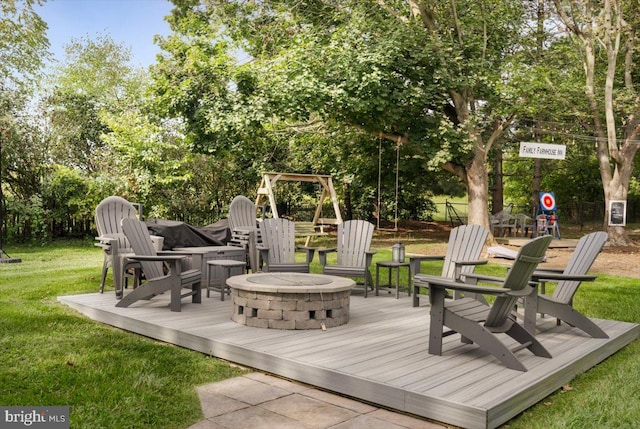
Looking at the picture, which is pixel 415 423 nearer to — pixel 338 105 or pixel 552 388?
pixel 552 388

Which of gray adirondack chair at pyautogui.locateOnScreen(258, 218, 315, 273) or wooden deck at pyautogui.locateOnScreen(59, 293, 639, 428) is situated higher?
gray adirondack chair at pyautogui.locateOnScreen(258, 218, 315, 273)

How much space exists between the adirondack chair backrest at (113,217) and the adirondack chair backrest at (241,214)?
1630 millimetres

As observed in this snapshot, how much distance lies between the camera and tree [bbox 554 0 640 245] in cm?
1201

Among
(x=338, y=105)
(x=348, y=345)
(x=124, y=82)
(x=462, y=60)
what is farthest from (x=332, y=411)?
(x=124, y=82)

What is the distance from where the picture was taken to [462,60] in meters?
12.8

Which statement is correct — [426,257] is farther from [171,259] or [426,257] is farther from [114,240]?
[114,240]

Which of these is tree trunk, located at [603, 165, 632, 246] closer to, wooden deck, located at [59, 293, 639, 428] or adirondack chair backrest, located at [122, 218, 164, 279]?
wooden deck, located at [59, 293, 639, 428]

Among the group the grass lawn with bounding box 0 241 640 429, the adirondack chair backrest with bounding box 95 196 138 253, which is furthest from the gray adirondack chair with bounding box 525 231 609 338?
the adirondack chair backrest with bounding box 95 196 138 253

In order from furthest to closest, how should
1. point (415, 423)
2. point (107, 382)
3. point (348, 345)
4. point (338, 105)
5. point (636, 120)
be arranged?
point (636, 120) → point (338, 105) → point (348, 345) → point (107, 382) → point (415, 423)

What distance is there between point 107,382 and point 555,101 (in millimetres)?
11981

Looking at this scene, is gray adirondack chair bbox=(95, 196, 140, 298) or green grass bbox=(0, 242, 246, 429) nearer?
green grass bbox=(0, 242, 246, 429)

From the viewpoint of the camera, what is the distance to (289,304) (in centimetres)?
469

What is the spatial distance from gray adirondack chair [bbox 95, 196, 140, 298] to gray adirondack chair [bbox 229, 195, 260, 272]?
1.45 meters

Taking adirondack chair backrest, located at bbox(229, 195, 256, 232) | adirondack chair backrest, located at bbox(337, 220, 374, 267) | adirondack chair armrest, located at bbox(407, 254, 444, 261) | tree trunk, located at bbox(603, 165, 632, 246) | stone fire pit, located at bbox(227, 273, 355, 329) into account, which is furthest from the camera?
tree trunk, located at bbox(603, 165, 632, 246)
